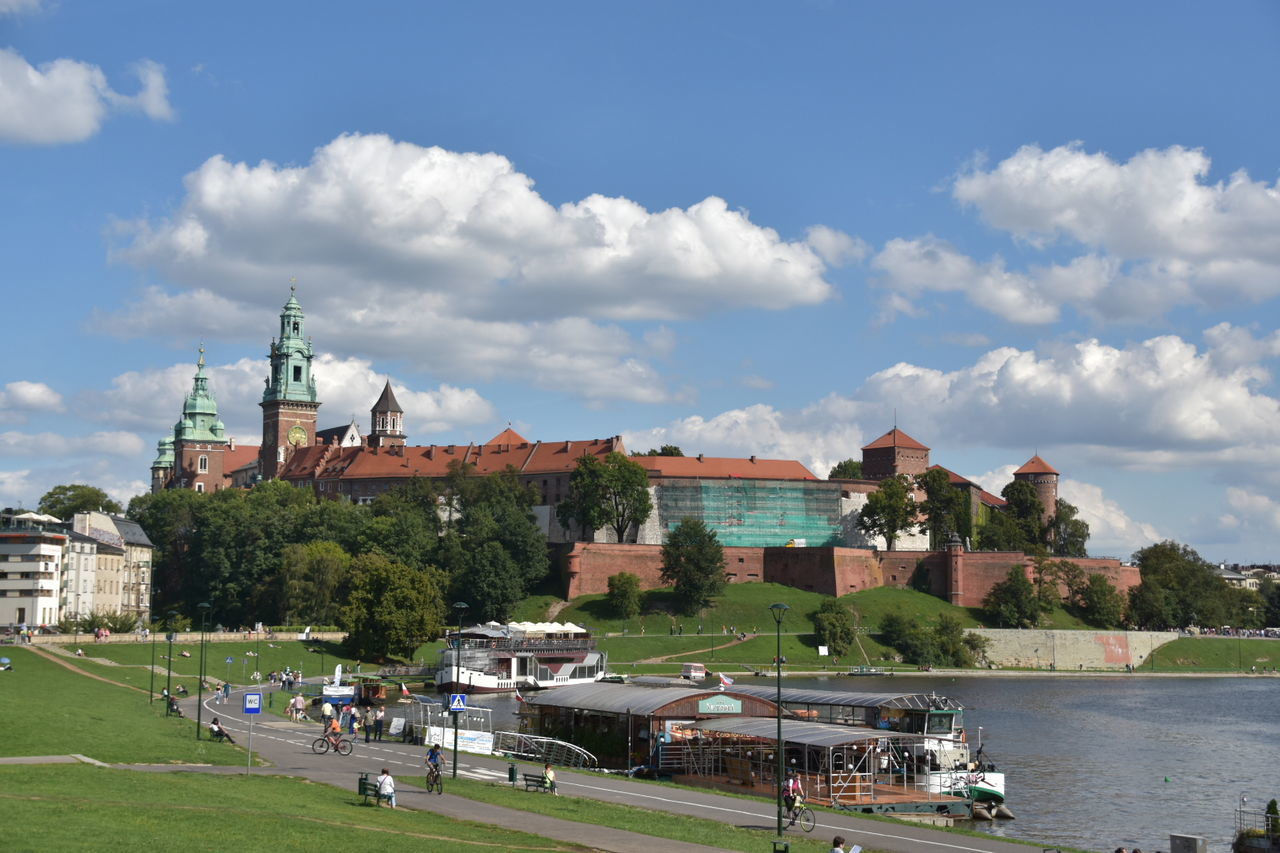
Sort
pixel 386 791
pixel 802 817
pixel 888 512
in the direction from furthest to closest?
pixel 888 512
pixel 802 817
pixel 386 791

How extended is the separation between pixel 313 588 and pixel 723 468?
55.1 metres

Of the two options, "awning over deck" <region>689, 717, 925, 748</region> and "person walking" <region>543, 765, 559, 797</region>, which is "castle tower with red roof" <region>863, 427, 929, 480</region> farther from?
"person walking" <region>543, 765, 559, 797</region>

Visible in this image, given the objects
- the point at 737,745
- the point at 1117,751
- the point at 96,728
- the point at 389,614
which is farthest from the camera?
the point at 389,614

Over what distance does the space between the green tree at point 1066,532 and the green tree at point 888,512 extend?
2853 cm

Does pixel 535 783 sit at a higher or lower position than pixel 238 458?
lower

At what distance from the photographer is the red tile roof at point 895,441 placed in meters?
157

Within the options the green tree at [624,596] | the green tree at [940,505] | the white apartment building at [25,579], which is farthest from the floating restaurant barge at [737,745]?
the green tree at [940,505]

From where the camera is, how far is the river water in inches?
1718

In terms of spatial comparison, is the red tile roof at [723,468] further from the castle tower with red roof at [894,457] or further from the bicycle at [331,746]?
the bicycle at [331,746]

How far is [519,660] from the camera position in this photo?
90875 millimetres

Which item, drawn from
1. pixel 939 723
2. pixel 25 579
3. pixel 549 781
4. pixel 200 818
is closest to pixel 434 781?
pixel 549 781

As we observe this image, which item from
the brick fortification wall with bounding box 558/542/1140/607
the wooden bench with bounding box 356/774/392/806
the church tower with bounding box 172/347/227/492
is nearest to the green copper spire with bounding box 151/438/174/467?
the church tower with bounding box 172/347/227/492

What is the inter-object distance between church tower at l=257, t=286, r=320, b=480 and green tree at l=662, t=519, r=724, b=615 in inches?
2696

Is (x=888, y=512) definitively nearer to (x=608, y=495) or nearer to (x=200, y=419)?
(x=608, y=495)
